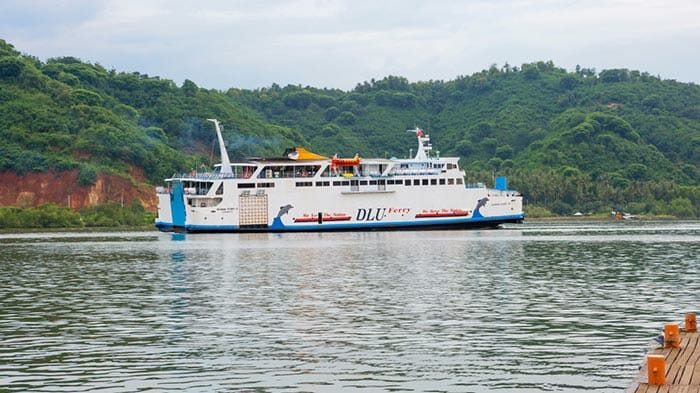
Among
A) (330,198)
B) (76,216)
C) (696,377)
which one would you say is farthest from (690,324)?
(76,216)

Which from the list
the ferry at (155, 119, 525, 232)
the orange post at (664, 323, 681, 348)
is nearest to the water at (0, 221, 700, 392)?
the orange post at (664, 323, 681, 348)

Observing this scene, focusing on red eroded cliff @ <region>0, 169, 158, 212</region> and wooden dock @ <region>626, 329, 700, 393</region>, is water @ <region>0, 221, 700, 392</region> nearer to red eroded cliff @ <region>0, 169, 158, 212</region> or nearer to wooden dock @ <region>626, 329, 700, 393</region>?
wooden dock @ <region>626, 329, 700, 393</region>

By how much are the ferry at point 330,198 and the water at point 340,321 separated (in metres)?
33.4

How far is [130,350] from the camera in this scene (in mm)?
20172

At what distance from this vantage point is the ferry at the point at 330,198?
262 ft

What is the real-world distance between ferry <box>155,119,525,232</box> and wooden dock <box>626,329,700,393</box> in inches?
2490

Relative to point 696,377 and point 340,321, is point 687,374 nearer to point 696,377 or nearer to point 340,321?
point 696,377

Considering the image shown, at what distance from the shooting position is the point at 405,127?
177m

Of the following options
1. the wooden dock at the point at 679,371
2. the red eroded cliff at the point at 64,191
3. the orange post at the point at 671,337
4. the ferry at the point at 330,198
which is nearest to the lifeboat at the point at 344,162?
the ferry at the point at 330,198

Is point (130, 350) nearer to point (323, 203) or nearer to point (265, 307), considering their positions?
point (265, 307)

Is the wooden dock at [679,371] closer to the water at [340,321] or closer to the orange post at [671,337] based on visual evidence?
the orange post at [671,337]

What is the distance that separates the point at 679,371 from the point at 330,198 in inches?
2617

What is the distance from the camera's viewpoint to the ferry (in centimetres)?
8000

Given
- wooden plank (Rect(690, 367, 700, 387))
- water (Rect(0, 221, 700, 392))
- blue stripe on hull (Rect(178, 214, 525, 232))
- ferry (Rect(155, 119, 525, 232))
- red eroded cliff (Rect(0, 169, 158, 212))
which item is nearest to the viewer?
wooden plank (Rect(690, 367, 700, 387))
